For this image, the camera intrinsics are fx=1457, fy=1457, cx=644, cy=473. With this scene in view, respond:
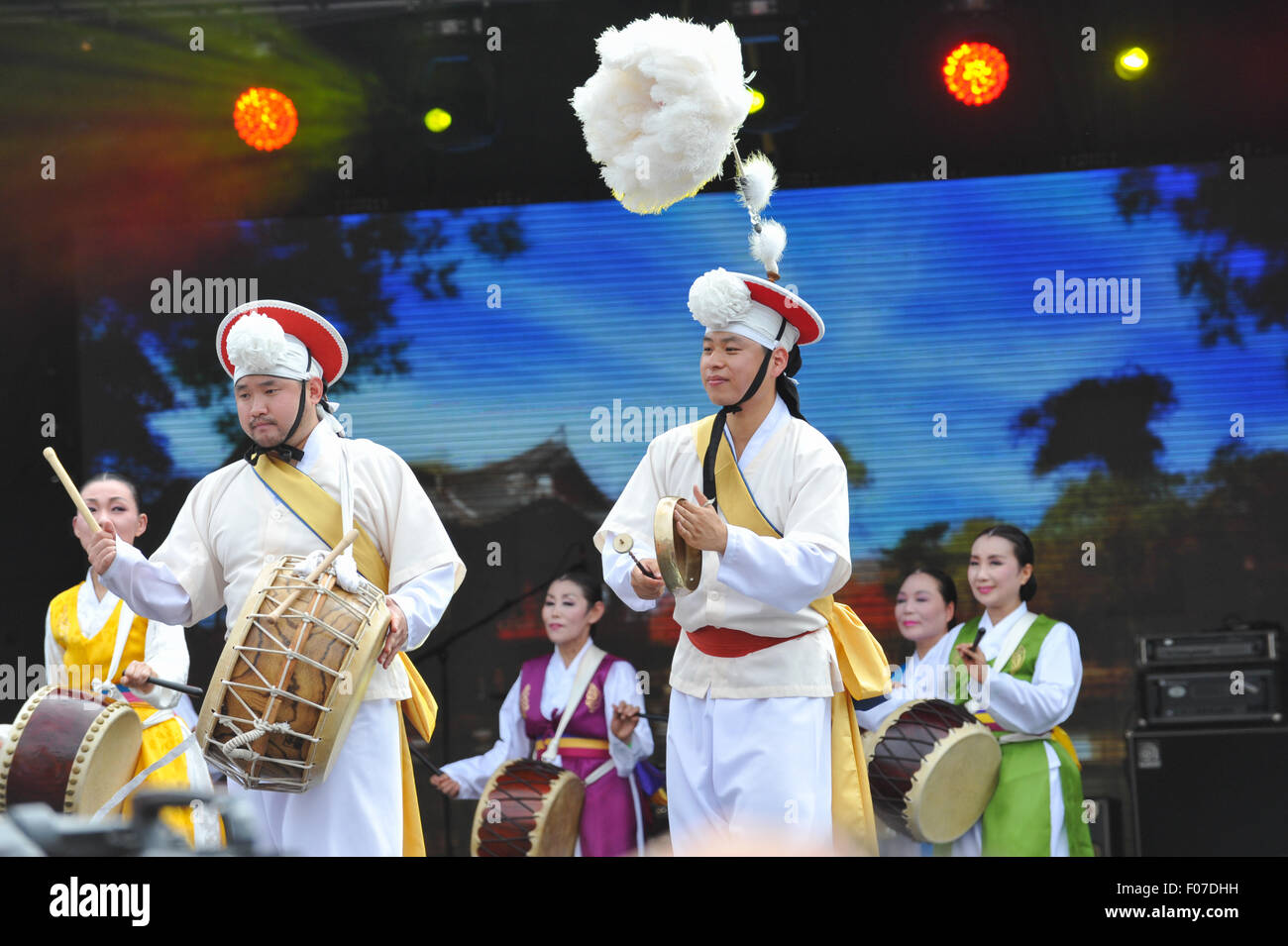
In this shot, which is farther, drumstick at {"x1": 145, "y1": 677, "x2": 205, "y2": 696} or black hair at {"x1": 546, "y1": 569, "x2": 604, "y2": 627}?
black hair at {"x1": 546, "y1": 569, "x2": 604, "y2": 627}

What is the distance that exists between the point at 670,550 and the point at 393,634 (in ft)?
2.27

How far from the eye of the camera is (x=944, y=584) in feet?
16.5

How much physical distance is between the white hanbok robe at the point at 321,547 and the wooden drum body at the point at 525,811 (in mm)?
1264

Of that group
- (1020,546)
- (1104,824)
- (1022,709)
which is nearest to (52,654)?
(1022,709)

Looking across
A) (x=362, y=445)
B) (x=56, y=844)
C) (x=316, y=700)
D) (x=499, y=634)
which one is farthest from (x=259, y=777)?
(x=499, y=634)

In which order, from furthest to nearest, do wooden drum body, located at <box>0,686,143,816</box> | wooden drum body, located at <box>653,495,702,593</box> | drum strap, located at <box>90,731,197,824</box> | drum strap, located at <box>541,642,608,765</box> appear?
drum strap, located at <box>541,642,608,765</box> → drum strap, located at <box>90,731,197,824</box> → wooden drum body, located at <box>0,686,143,816</box> → wooden drum body, located at <box>653,495,702,593</box>

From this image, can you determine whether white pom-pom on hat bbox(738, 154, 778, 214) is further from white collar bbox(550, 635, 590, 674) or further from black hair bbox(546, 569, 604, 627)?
white collar bbox(550, 635, 590, 674)

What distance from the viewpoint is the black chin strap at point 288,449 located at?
351 centimetres

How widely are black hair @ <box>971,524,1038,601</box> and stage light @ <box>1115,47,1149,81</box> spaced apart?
1600 mm

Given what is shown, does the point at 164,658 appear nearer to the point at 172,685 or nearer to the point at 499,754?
the point at 172,685

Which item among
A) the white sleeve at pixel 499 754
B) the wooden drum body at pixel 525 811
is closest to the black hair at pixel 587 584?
the white sleeve at pixel 499 754

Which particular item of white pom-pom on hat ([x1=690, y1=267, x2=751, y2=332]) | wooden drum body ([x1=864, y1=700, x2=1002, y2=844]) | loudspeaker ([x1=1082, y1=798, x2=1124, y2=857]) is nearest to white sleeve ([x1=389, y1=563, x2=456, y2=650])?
white pom-pom on hat ([x1=690, y1=267, x2=751, y2=332])

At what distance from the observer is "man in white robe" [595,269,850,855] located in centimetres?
320

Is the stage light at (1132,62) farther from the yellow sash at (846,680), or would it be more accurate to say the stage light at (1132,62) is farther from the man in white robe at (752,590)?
the yellow sash at (846,680)
